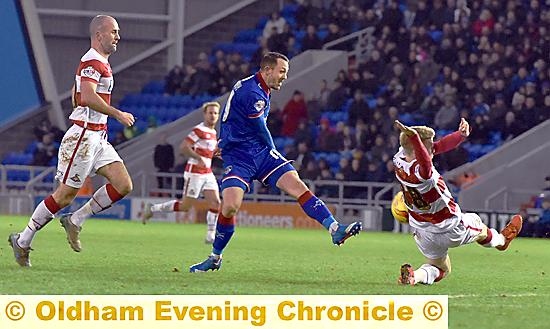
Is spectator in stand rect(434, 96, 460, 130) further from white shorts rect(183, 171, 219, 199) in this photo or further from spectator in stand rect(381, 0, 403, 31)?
white shorts rect(183, 171, 219, 199)

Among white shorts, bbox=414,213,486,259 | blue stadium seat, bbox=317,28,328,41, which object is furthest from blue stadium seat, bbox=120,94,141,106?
white shorts, bbox=414,213,486,259

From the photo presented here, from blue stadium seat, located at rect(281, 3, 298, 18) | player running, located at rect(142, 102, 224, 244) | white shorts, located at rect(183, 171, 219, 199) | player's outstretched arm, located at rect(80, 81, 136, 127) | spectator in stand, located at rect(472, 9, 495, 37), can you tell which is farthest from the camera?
blue stadium seat, located at rect(281, 3, 298, 18)

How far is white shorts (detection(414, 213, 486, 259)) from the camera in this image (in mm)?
11703

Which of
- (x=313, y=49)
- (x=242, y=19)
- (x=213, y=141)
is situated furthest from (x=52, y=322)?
(x=242, y=19)

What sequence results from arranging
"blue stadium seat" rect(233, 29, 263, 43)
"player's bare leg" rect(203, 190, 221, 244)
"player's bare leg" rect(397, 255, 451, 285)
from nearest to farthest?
"player's bare leg" rect(397, 255, 451, 285)
"player's bare leg" rect(203, 190, 221, 244)
"blue stadium seat" rect(233, 29, 263, 43)

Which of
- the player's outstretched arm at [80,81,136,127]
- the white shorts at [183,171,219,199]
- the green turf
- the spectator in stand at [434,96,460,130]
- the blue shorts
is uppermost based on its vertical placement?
the spectator in stand at [434,96,460,130]

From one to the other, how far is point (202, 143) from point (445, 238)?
28.7ft

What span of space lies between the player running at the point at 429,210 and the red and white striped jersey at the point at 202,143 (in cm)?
830

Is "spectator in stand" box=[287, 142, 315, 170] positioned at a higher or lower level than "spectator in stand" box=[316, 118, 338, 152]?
lower

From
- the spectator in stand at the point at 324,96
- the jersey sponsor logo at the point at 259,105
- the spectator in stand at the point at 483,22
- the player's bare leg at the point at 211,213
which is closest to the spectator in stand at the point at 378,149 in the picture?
the spectator in stand at the point at 324,96

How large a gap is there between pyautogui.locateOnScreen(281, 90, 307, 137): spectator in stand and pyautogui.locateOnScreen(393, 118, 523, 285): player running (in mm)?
18648

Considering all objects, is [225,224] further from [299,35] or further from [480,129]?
[299,35]

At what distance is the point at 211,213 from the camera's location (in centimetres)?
1920

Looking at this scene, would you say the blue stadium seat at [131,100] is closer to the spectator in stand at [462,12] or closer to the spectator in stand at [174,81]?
the spectator in stand at [174,81]
